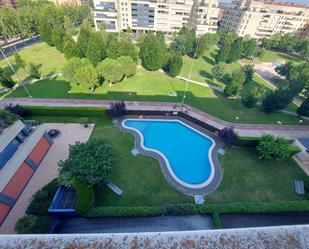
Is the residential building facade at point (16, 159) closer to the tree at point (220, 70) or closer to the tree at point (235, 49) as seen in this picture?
the tree at point (220, 70)

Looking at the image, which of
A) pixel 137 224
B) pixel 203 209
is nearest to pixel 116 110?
pixel 137 224

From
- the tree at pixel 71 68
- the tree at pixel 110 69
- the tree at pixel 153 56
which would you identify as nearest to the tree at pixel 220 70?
the tree at pixel 153 56

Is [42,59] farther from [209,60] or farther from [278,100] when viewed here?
[278,100]

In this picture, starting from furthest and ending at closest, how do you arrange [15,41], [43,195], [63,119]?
[15,41] → [63,119] → [43,195]

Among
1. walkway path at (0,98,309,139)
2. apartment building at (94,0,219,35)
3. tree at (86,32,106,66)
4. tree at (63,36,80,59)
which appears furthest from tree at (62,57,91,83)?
apartment building at (94,0,219,35)

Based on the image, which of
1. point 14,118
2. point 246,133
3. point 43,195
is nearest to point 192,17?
point 246,133

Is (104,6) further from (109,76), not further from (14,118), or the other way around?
(14,118)
